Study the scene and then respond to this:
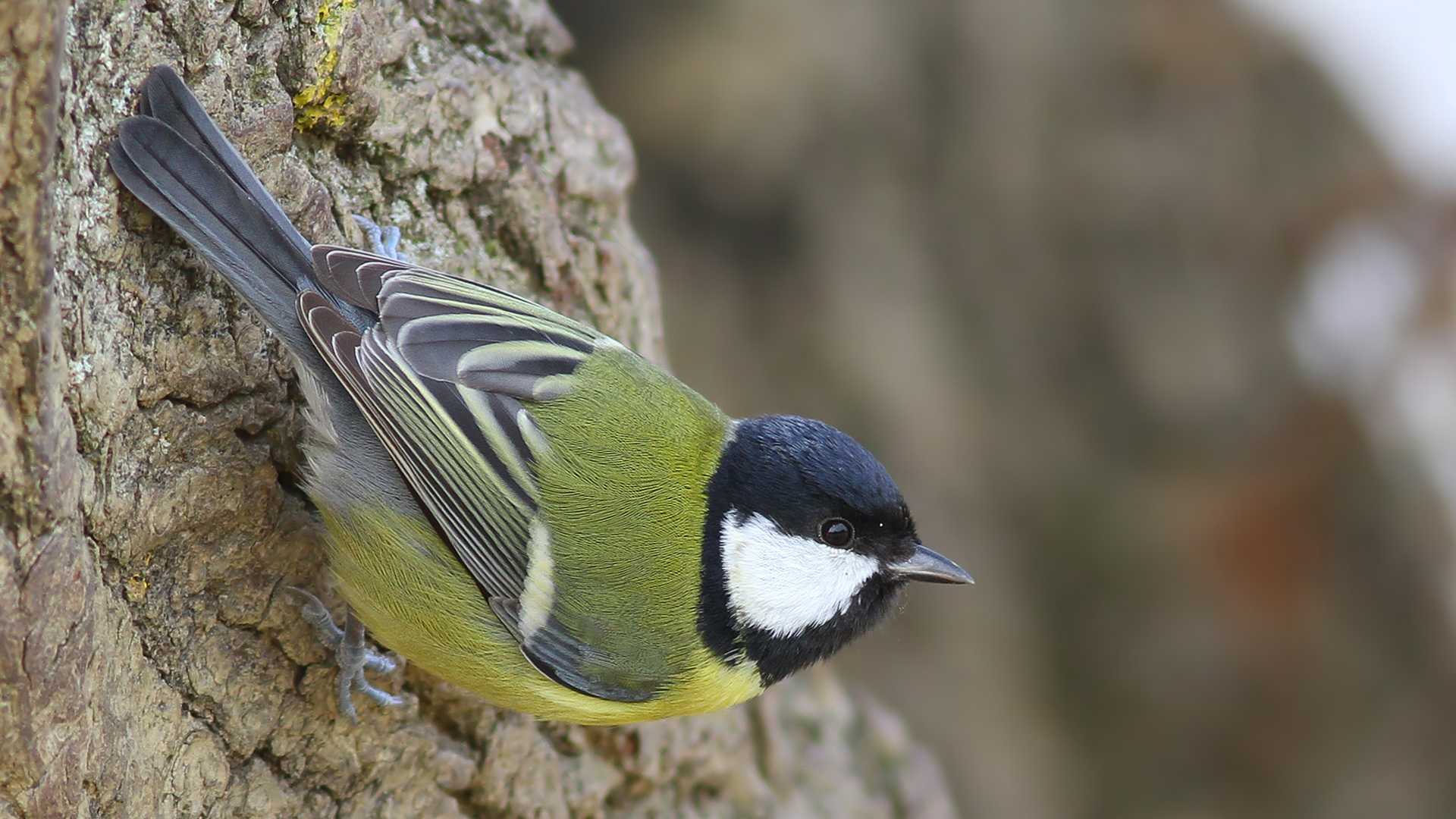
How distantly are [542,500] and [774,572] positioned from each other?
491 millimetres

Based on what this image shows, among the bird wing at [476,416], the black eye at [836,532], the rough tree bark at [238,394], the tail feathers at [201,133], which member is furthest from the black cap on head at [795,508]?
the tail feathers at [201,133]

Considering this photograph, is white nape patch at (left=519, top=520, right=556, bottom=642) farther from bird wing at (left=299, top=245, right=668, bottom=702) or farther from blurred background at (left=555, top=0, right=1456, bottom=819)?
blurred background at (left=555, top=0, right=1456, bottom=819)

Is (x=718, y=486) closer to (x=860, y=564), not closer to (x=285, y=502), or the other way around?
(x=860, y=564)

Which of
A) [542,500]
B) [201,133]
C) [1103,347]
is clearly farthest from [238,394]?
[1103,347]

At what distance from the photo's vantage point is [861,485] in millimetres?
2395

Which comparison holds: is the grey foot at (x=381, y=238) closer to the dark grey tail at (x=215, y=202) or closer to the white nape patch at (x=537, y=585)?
the dark grey tail at (x=215, y=202)

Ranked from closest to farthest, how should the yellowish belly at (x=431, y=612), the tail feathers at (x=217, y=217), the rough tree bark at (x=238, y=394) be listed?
the rough tree bark at (x=238, y=394) → the tail feathers at (x=217, y=217) → the yellowish belly at (x=431, y=612)

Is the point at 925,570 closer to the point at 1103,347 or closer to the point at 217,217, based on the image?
the point at 217,217

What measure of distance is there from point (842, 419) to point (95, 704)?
4096 millimetres

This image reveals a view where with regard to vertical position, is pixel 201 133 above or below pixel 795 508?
above

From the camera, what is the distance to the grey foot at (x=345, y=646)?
2.34 m

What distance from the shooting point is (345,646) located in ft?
7.72

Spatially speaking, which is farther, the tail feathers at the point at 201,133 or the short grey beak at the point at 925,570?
the short grey beak at the point at 925,570

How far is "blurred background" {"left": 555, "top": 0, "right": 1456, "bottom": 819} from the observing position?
559 centimetres
